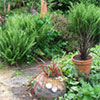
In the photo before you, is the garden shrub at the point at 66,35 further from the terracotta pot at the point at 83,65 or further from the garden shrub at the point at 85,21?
the terracotta pot at the point at 83,65

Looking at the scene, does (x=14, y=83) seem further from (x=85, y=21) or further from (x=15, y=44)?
(x=85, y=21)

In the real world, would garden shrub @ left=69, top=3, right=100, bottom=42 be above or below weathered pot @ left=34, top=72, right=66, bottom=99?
above

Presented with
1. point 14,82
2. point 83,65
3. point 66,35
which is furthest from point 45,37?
point 83,65

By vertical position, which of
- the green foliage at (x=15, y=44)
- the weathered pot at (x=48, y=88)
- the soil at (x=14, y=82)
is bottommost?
the soil at (x=14, y=82)

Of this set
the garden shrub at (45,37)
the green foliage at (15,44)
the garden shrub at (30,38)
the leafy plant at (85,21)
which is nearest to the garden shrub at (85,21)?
the leafy plant at (85,21)

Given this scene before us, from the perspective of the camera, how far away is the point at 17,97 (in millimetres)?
3629

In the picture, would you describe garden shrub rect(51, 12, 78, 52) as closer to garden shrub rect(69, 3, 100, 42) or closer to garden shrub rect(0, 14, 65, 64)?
garden shrub rect(0, 14, 65, 64)

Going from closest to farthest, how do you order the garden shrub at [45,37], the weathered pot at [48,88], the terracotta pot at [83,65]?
the weathered pot at [48,88] → the terracotta pot at [83,65] → the garden shrub at [45,37]

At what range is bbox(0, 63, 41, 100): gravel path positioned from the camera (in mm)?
3672

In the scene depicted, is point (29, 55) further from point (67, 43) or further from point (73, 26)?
point (73, 26)

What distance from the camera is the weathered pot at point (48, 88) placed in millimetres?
3449

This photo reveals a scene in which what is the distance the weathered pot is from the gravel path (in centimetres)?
25

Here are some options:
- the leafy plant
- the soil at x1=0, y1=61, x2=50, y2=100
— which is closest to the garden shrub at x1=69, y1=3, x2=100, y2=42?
the leafy plant

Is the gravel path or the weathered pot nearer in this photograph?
the weathered pot
